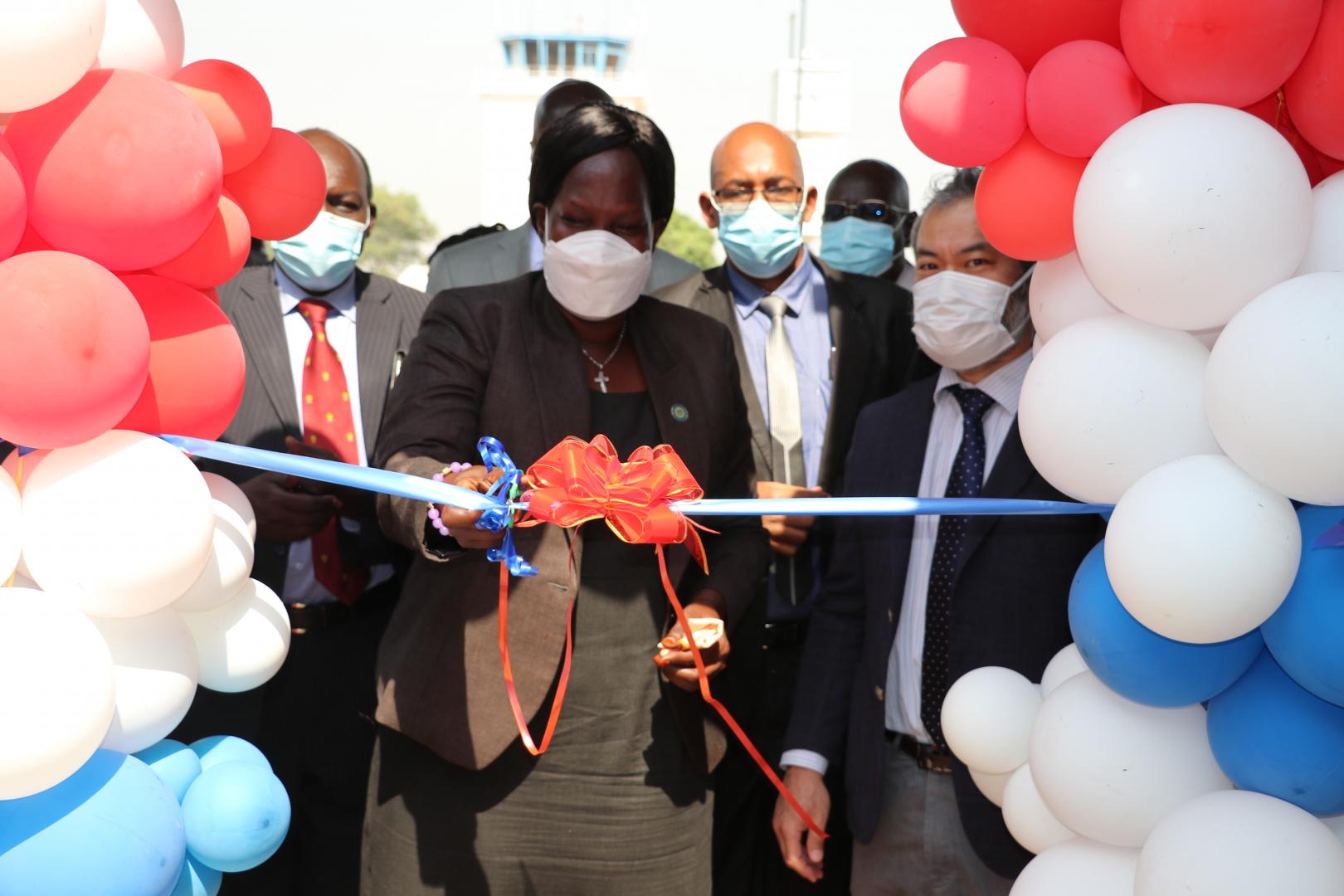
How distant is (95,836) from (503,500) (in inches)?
32.6

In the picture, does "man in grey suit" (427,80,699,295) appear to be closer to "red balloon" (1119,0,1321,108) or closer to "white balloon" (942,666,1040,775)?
"white balloon" (942,666,1040,775)

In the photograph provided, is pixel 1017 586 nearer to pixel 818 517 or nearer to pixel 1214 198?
pixel 818 517

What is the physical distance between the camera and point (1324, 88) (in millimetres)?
1896

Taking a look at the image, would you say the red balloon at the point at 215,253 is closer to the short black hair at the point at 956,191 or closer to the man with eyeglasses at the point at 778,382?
the man with eyeglasses at the point at 778,382

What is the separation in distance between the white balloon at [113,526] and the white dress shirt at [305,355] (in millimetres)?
1808

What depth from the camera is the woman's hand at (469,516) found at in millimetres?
2340

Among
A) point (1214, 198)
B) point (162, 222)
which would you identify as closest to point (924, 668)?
point (1214, 198)

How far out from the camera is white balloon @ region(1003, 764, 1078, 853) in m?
2.27

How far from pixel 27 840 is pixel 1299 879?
1.79 m

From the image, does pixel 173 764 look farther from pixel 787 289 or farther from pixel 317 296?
pixel 787 289

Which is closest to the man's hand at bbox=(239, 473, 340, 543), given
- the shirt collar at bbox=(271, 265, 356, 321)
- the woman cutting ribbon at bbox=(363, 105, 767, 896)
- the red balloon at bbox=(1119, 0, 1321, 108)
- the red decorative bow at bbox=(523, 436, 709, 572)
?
the woman cutting ribbon at bbox=(363, 105, 767, 896)

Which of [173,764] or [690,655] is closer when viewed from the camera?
[173,764]

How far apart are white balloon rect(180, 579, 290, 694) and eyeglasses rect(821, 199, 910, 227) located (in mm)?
3513

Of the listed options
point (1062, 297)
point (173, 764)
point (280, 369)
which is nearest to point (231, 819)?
point (173, 764)
